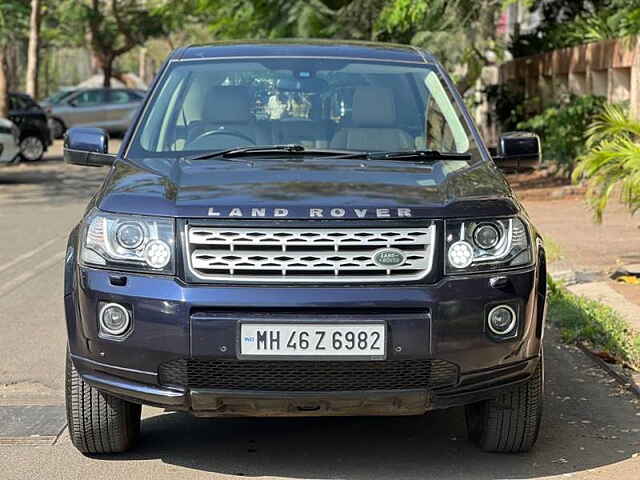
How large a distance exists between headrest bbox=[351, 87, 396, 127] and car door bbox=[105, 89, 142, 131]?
3047cm

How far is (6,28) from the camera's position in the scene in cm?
2714

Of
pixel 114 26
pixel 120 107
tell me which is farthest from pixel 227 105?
pixel 114 26

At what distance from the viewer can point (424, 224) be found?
4742 millimetres

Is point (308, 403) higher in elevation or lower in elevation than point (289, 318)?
lower

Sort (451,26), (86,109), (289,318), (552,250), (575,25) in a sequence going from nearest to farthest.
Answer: (289,318) → (552,250) → (451,26) → (575,25) → (86,109)

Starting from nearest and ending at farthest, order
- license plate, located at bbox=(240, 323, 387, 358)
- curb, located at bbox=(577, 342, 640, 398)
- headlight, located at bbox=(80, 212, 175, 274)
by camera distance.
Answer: license plate, located at bbox=(240, 323, 387, 358) < headlight, located at bbox=(80, 212, 175, 274) < curb, located at bbox=(577, 342, 640, 398)

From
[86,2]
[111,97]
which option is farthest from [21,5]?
[86,2]

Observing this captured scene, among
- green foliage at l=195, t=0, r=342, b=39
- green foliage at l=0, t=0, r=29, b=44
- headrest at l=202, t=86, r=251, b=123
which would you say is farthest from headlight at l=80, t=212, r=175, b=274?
green foliage at l=0, t=0, r=29, b=44

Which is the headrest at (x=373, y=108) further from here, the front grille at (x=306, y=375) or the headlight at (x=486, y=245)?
the front grille at (x=306, y=375)

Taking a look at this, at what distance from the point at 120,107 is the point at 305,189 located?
3226 cm

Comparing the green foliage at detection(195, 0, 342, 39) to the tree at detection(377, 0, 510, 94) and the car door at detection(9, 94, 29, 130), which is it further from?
the car door at detection(9, 94, 29, 130)

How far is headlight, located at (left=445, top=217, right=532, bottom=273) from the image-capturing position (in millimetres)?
4758

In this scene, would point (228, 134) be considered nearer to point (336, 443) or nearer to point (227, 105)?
point (227, 105)

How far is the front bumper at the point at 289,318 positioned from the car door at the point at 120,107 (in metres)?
31.8
